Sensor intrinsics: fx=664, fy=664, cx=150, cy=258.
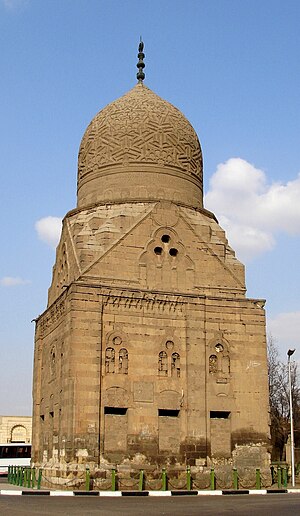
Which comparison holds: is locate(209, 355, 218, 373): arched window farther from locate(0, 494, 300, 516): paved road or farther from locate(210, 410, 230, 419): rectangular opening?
locate(0, 494, 300, 516): paved road

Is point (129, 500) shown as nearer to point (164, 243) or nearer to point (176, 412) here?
point (176, 412)

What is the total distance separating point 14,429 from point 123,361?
4234 cm

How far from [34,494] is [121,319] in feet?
20.7

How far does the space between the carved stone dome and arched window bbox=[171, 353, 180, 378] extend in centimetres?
621

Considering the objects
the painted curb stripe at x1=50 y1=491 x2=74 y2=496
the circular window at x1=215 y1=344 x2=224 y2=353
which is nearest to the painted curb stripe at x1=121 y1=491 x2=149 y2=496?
the painted curb stripe at x1=50 y1=491 x2=74 y2=496

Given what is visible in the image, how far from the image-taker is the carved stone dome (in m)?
26.0

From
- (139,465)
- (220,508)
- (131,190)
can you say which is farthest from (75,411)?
(131,190)

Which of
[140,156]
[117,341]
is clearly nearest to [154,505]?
[117,341]

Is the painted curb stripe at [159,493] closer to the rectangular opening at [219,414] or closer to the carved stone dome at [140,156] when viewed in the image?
the rectangular opening at [219,414]

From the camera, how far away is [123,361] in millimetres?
22234

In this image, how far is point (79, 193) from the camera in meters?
27.5

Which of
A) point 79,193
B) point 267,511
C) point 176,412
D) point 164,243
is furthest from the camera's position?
point 79,193

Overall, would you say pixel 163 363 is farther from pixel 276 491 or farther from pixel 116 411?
pixel 276 491

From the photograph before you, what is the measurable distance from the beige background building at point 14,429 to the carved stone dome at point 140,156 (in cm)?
3894
